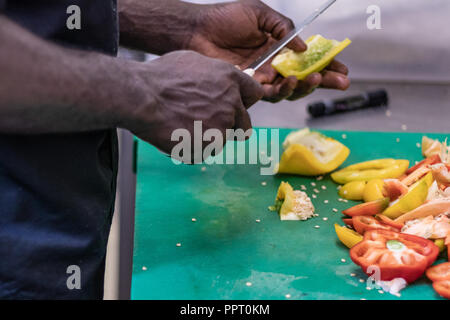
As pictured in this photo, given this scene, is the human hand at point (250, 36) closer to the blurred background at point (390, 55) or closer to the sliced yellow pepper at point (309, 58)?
the sliced yellow pepper at point (309, 58)

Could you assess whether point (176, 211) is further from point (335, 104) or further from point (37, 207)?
point (335, 104)

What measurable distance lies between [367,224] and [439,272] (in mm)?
170

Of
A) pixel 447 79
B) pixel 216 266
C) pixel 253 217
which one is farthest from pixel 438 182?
pixel 447 79

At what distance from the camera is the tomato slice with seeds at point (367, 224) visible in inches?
41.7

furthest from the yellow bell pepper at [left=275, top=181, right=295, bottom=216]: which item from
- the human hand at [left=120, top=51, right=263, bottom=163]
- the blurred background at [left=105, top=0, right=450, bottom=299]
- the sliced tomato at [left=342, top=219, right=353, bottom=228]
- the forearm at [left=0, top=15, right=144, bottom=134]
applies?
the blurred background at [left=105, top=0, right=450, bottom=299]

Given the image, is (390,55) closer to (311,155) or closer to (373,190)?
(311,155)

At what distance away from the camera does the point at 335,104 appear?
180 centimetres

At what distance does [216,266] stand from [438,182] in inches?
19.5

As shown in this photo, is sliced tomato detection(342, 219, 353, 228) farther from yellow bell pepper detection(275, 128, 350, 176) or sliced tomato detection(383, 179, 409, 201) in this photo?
yellow bell pepper detection(275, 128, 350, 176)

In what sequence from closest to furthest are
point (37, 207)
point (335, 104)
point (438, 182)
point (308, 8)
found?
point (37, 207) → point (438, 182) → point (335, 104) → point (308, 8)

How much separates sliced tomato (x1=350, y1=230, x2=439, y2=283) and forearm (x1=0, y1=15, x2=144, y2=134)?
1.58 ft

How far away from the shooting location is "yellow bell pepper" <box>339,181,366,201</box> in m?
1.23

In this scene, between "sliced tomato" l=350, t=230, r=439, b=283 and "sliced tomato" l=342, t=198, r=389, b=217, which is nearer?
"sliced tomato" l=350, t=230, r=439, b=283

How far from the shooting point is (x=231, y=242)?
1080 millimetres
